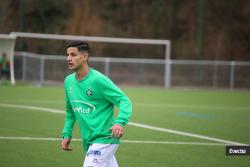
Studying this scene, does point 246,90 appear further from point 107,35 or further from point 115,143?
point 115,143

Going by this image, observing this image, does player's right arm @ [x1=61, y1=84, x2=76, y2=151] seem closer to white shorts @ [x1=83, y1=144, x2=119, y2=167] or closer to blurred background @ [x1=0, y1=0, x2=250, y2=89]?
white shorts @ [x1=83, y1=144, x2=119, y2=167]

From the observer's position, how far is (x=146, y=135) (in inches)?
571

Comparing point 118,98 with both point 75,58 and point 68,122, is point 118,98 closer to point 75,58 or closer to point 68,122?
point 75,58

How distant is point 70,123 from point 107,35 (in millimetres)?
42822

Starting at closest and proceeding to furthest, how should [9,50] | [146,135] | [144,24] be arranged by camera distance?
[146,135]
[9,50]
[144,24]

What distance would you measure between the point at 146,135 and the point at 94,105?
7.41m

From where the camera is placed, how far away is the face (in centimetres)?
711

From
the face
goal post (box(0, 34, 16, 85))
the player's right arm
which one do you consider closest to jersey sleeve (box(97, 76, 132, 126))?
the face

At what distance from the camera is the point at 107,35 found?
165 feet

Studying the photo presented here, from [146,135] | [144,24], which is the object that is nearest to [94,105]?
[146,135]

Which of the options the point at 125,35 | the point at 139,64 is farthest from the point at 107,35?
the point at 139,64

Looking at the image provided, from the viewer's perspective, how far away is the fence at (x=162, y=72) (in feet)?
123

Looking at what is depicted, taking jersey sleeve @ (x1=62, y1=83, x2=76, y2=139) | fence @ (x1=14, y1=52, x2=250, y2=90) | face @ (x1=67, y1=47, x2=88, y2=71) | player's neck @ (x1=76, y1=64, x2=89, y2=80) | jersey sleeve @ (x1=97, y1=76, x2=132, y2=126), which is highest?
face @ (x1=67, y1=47, x2=88, y2=71)

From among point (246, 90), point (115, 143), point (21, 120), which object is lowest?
point (246, 90)
